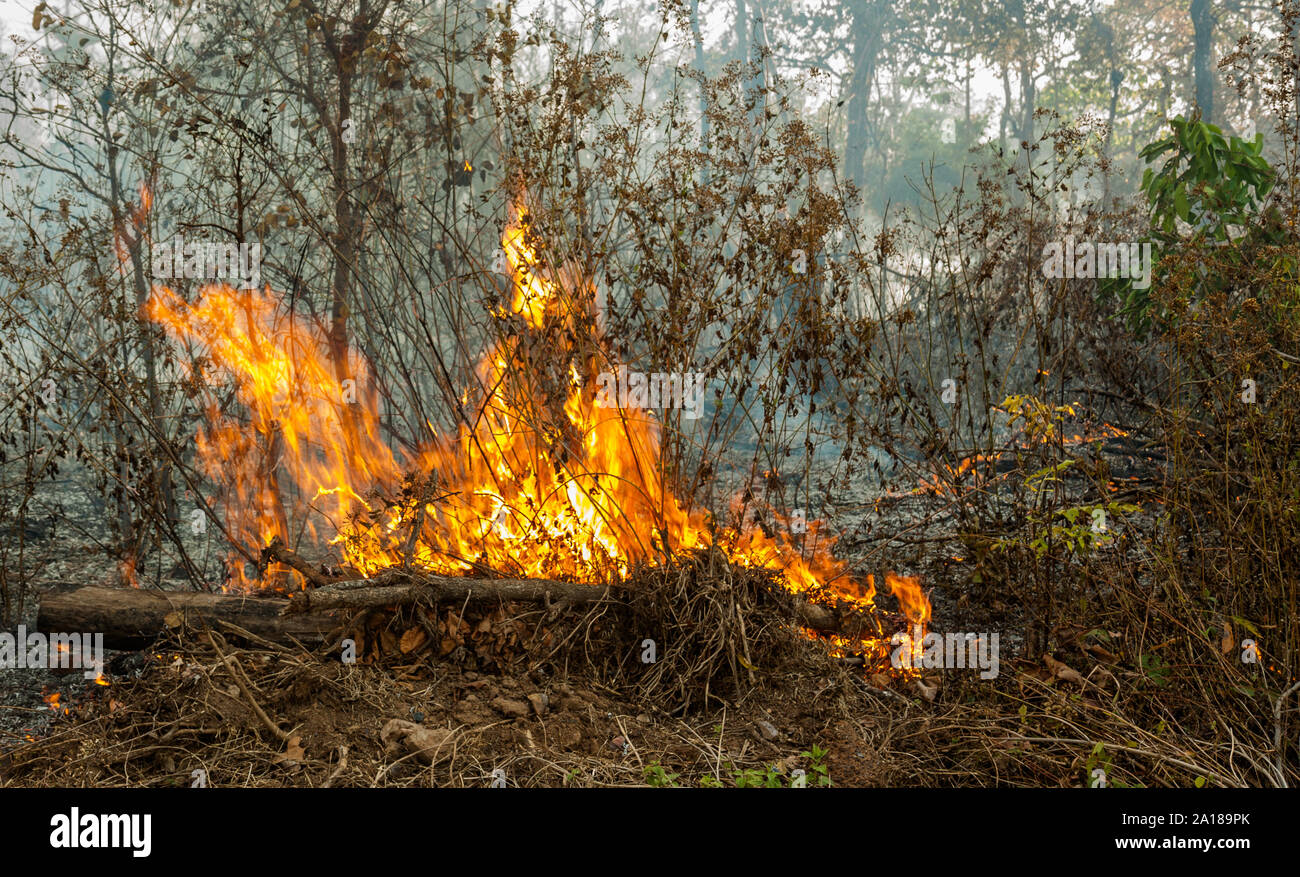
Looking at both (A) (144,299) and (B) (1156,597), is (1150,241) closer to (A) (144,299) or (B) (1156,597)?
(B) (1156,597)

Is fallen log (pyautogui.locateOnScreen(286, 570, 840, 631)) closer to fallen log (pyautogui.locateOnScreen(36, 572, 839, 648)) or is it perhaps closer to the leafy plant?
fallen log (pyautogui.locateOnScreen(36, 572, 839, 648))

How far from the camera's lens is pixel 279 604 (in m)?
4.41

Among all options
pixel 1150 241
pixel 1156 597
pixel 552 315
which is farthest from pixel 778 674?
pixel 1150 241

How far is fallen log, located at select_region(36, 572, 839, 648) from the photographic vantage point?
4.11 meters

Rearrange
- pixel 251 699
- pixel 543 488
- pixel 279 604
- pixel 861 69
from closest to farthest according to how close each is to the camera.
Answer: pixel 251 699, pixel 279 604, pixel 543 488, pixel 861 69

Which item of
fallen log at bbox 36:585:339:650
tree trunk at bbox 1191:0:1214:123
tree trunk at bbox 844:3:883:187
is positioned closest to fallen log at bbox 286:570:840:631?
fallen log at bbox 36:585:339:650

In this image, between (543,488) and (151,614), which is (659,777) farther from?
(151,614)

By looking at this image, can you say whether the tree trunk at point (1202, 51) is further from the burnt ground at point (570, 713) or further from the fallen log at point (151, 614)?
the fallen log at point (151, 614)

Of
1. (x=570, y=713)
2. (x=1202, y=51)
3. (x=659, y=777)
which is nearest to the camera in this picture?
(x=659, y=777)

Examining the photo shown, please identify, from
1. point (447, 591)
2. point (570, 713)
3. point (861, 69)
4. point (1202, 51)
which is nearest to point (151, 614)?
point (447, 591)

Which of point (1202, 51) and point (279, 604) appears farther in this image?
point (1202, 51)

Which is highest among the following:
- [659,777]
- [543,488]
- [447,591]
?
[543,488]

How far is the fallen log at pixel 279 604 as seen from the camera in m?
4.11
